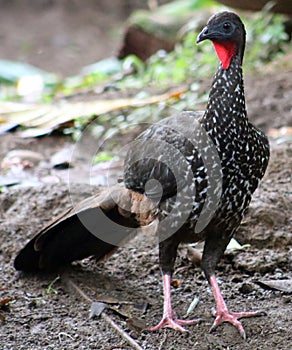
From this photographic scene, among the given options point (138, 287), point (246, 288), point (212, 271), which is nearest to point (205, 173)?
point (212, 271)

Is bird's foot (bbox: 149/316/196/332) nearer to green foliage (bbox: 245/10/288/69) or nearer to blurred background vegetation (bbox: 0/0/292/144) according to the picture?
blurred background vegetation (bbox: 0/0/292/144)

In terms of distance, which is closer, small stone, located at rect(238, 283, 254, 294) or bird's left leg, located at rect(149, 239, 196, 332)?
bird's left leg, located at rect(149, 239, 196, 332)

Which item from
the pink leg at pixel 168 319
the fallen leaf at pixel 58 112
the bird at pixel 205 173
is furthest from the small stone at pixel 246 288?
the fallen leaf at pixel 58 112

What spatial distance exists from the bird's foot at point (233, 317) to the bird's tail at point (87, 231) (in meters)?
0.59

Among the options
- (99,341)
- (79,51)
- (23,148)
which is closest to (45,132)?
(23,148)

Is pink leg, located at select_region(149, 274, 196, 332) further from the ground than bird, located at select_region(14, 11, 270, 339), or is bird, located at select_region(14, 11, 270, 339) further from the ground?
bird, located at select_region(14, 11, 270, 339)

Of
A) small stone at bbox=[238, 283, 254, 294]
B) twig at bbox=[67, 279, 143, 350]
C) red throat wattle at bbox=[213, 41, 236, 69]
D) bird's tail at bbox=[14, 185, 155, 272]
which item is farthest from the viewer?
small stone at bbox=[238, 283, 254, 294]

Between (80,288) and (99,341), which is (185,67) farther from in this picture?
(99,341)

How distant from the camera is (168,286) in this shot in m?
3.60

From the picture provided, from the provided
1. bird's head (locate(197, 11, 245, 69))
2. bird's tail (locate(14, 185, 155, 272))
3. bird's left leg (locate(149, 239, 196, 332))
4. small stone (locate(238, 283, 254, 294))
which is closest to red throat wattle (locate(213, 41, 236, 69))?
bird's head (locate(197, 11, 245, 69))

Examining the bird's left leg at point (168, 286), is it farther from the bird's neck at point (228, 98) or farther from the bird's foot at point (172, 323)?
the bird's neck at point (228, 98)

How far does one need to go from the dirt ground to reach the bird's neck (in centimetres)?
98

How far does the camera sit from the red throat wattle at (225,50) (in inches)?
134

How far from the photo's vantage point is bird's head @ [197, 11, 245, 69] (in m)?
3.39
